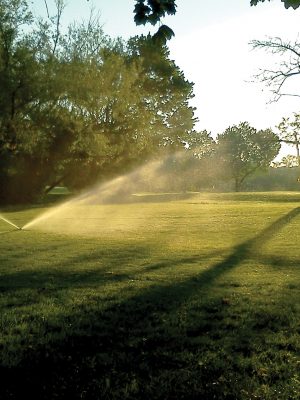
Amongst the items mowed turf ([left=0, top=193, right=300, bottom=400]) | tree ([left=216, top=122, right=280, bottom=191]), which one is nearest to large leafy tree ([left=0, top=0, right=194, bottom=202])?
mowed turf ([left=0, top=193, right=300, bottom=400])

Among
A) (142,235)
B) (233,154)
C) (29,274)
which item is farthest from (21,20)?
(233,154)

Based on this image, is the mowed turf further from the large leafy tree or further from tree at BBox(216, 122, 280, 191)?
tree at BBox(216, 122, 280, 191)

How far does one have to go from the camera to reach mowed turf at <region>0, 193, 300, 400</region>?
4445mm

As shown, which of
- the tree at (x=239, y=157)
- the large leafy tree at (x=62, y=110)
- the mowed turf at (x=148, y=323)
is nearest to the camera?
the mowed turf at (x=148, y=323)

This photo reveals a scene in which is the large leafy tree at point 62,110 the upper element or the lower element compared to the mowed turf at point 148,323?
upper

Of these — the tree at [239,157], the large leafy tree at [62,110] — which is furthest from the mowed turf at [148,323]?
the tree at [239,157]

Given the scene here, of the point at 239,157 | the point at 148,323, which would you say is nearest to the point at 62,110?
the point at 148,323

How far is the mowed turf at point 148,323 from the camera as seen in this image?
4.45m

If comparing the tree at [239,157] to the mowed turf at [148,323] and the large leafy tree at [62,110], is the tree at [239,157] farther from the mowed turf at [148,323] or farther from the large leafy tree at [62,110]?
the mowed turf at [148,323]

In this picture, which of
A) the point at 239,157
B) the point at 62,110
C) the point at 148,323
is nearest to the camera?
the point at 148,323

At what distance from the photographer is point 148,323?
636 cm

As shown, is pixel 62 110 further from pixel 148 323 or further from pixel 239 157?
pixel 239 157

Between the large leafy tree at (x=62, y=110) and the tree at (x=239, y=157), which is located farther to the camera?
the tree at (x=239, y=157)

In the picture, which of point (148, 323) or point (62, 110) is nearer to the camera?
point (148, 323)
